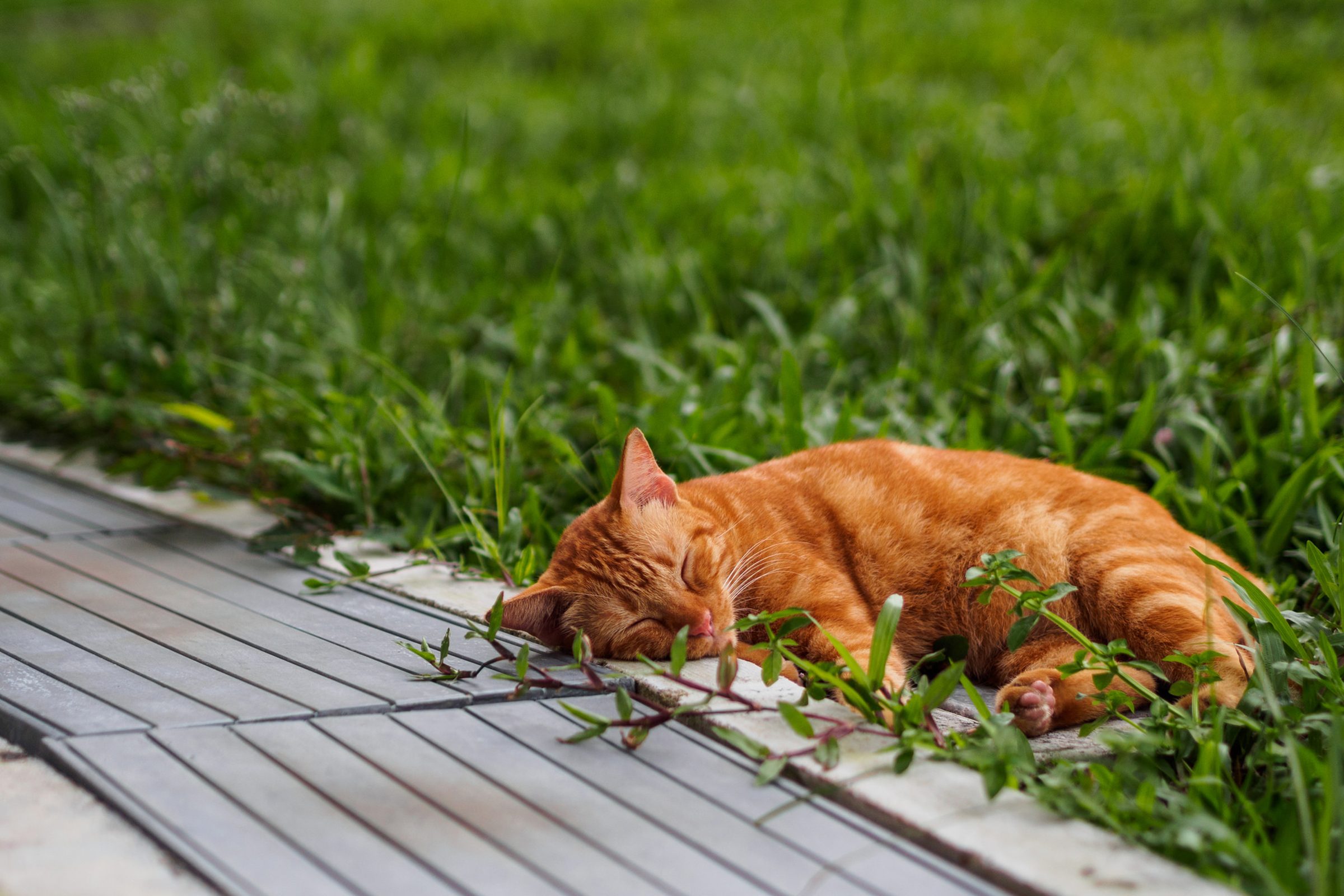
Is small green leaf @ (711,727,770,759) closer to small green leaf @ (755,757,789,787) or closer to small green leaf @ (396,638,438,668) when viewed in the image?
small green leaf @ (755,757,789,787)

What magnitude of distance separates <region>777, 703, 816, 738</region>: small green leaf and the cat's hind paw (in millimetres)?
465

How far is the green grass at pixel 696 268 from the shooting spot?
131 inches

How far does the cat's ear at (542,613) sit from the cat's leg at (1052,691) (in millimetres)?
889

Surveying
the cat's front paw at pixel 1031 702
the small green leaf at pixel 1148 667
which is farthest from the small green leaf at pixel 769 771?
the small green leaf at pixel 1148 667

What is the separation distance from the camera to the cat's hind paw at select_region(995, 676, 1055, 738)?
2070mm

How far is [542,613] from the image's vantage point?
7.43ft

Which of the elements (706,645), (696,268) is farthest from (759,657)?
(696,268)

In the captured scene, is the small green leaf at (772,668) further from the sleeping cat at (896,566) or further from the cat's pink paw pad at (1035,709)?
the cat's pink paw pad at (1035,709)

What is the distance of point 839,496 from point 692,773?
93cm

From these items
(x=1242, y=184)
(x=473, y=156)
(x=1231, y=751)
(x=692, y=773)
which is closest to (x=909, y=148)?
(x=1242, y=184)

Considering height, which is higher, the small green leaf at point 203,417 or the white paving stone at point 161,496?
the small green leaf at point 203,417

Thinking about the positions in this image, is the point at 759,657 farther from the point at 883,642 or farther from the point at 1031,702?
the point at 1031,702

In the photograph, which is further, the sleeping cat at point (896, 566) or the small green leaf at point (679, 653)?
the sleeping cat at point (896, 566)

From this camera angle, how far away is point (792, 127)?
6.28 metres
